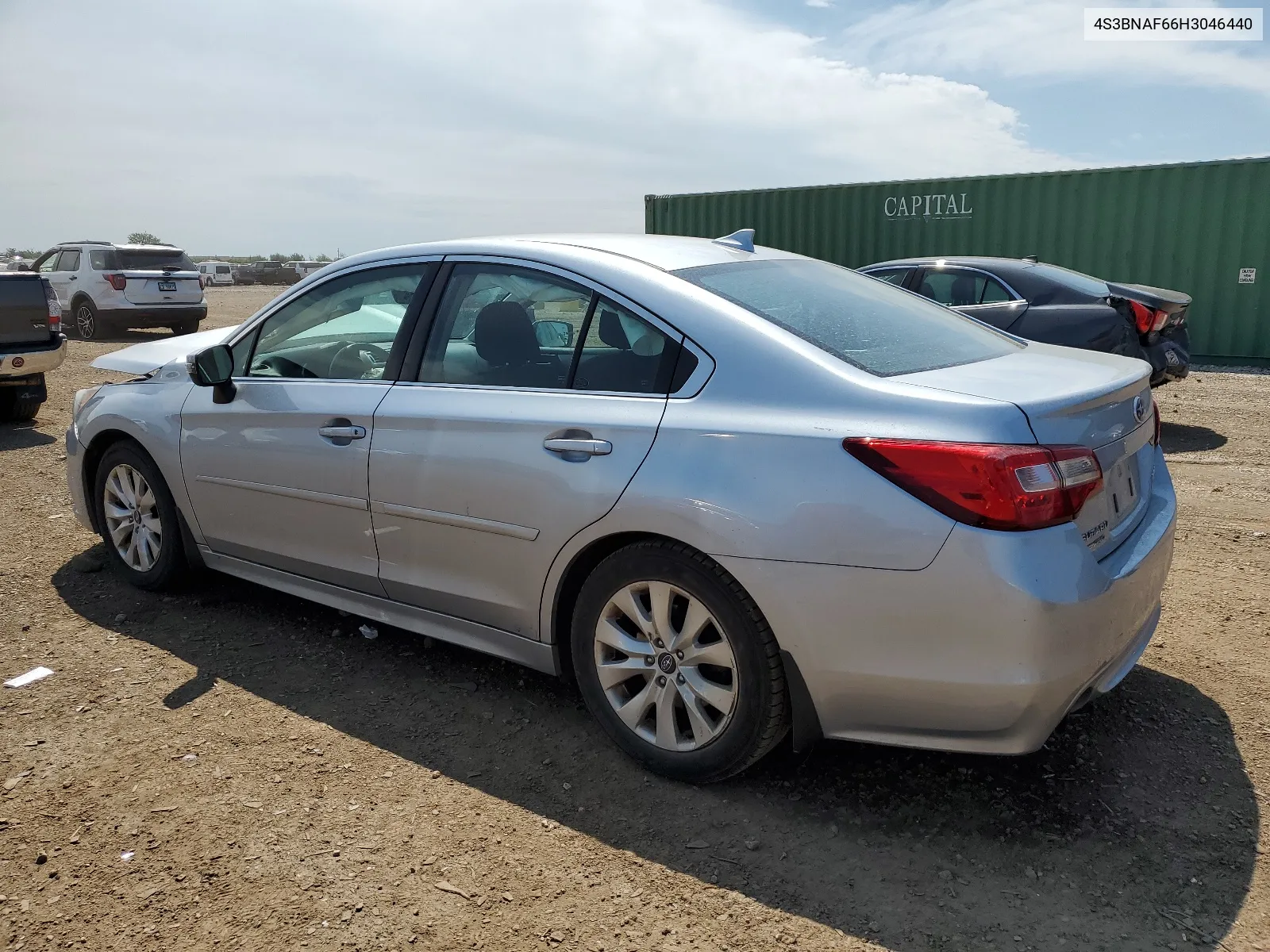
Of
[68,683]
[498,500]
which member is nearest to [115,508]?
[68,683]

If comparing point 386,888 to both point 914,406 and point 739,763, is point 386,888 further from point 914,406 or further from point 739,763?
point 914,406

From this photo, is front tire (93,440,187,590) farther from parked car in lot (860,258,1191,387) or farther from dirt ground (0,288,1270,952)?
parked car in lot (860,258,1191,387)

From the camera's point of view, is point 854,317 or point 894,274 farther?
point 894,274

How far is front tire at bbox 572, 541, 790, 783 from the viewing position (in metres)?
2.71

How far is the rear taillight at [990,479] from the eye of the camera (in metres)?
→ 2.35

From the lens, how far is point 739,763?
9.24 ft

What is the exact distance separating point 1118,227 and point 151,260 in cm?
1567

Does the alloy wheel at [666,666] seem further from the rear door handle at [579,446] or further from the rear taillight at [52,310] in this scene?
the rear taillight at [52,310]

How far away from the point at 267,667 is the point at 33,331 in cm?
657

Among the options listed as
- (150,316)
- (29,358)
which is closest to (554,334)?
(29,358)

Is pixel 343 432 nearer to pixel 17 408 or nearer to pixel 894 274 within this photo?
pixel 894 274

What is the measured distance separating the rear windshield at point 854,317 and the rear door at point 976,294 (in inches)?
204

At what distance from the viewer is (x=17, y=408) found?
9.19 meters

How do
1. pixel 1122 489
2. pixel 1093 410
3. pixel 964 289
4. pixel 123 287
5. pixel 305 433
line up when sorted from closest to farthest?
pixel 1093 410 < pixel 1122 489 < pixel 305 433 < pixel 964 289 < pixel 123 287
